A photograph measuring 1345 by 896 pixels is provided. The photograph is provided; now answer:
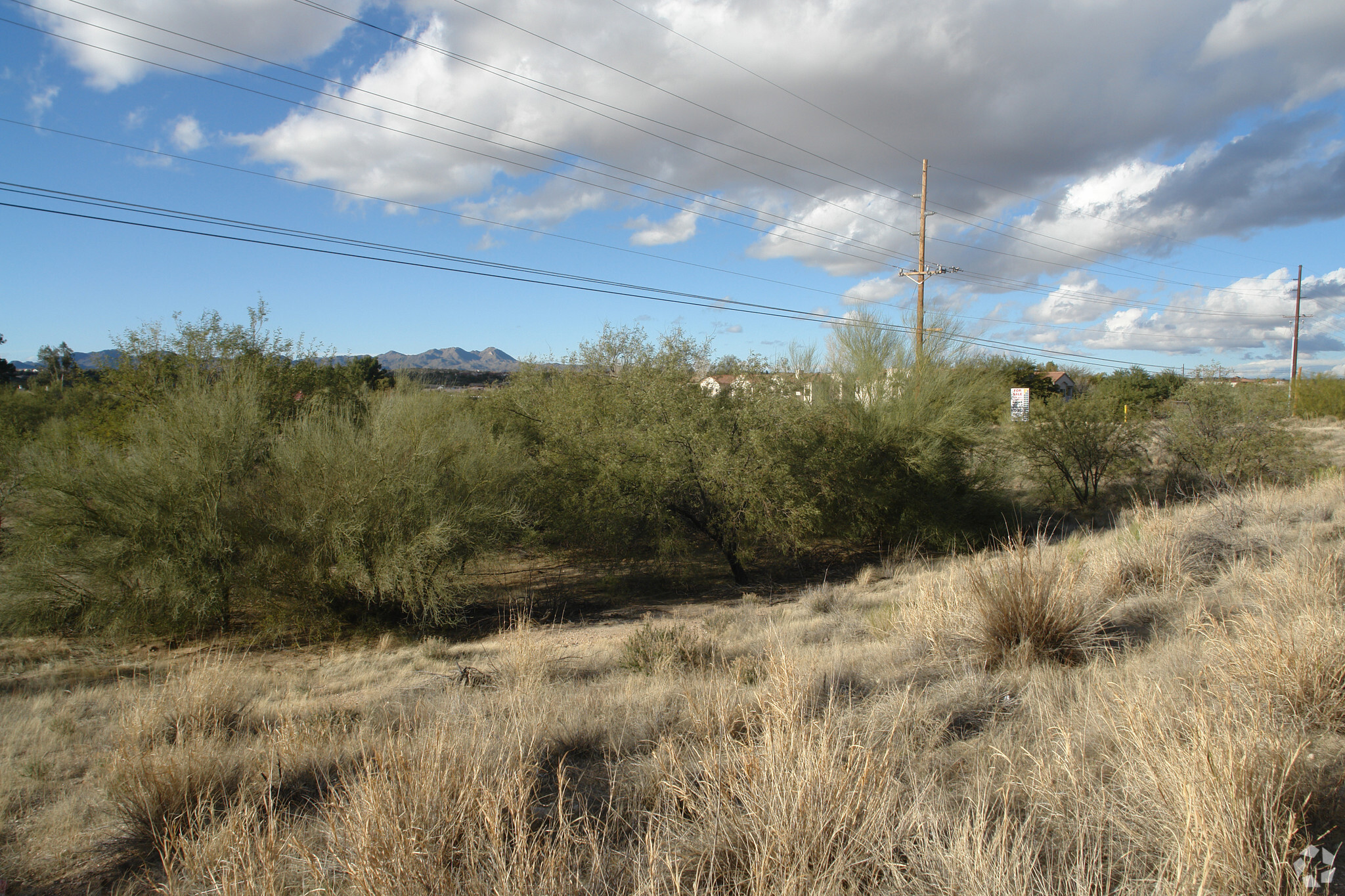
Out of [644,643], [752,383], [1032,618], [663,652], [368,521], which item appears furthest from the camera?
[752,383]

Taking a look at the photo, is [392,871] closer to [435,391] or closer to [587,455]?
[587,455]

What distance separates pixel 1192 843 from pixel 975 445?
20.9 m

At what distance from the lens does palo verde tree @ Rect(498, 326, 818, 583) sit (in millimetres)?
16594

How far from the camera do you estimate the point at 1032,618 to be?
591 cm

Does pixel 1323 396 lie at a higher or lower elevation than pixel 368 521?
higher

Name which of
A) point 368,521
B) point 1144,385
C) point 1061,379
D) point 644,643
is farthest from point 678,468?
point 1061,379

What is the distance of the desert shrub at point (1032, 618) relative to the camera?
5.82 m

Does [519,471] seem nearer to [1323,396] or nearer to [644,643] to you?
[644,643]

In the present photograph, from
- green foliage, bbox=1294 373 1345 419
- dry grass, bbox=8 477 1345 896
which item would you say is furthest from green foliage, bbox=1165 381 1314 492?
green foliage, bbox=1294 373 1345 419

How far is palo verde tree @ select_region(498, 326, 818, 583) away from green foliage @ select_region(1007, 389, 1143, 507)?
12772 mm

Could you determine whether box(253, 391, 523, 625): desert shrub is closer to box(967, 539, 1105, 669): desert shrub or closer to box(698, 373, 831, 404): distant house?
box(698, 373, 831, 404): distant house

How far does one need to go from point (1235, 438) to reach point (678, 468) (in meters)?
19.6

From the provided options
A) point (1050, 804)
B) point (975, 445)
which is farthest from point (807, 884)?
point (975, 445)

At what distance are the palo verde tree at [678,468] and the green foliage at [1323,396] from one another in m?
42.5
